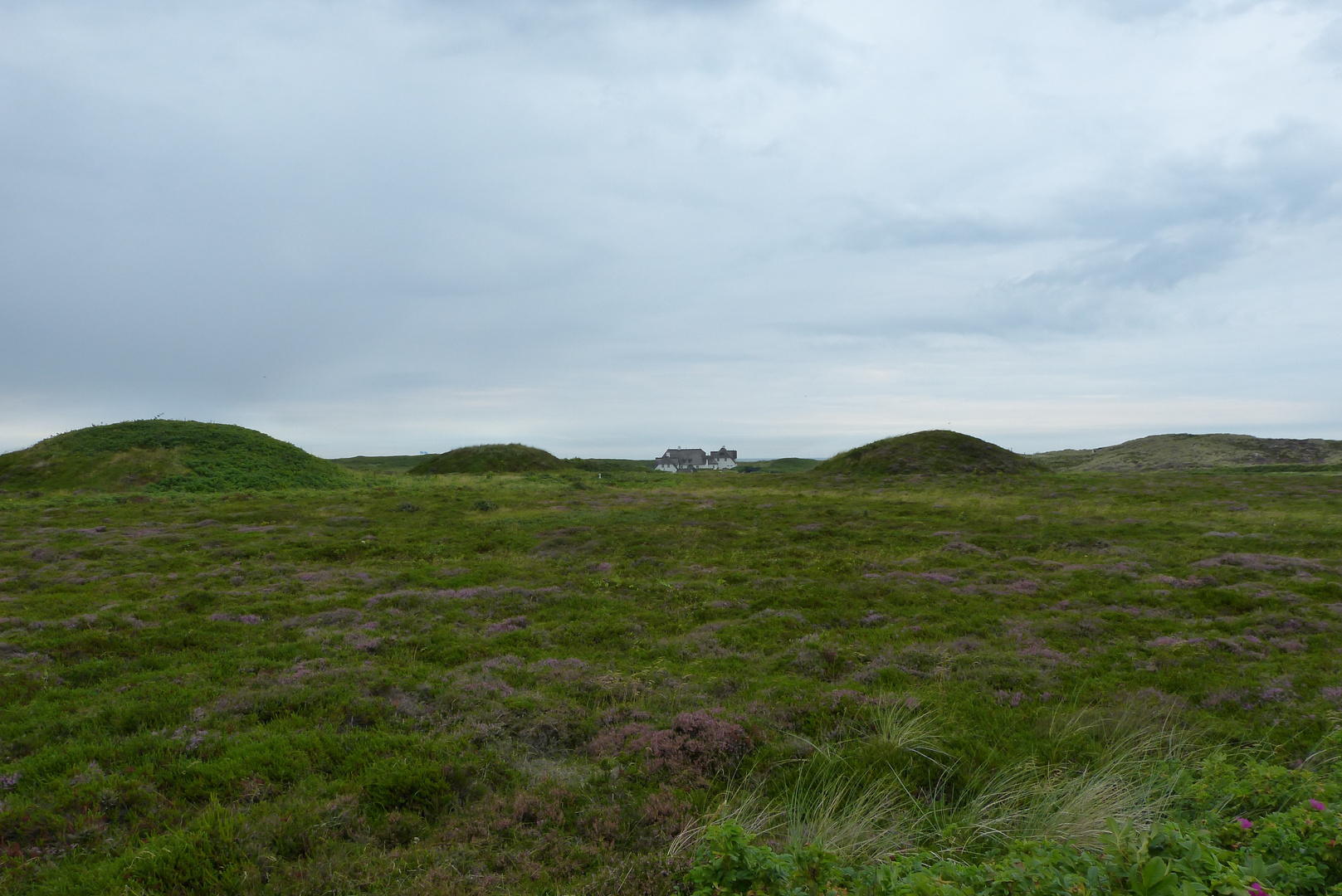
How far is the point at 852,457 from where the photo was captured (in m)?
73.4

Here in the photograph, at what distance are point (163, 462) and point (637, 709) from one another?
63.2 metres

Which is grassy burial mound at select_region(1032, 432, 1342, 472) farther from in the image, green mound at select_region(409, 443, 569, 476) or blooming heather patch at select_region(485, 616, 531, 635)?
blooming heather patch at select_region(485, 616, 531, 635)

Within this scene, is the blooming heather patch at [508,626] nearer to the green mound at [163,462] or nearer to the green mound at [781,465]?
the green mound at [163,462]

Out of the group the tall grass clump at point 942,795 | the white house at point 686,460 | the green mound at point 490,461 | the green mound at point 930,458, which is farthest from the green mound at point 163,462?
the white house at point 686,460

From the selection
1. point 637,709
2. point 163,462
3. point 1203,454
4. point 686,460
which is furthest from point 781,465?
point 637,709

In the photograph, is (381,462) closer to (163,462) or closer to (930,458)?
(163,462)

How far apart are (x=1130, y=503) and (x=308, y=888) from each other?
48.6m

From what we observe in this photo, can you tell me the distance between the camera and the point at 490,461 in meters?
80.1

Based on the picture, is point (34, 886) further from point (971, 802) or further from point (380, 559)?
point (380, 559)

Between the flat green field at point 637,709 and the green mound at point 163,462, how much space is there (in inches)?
1252

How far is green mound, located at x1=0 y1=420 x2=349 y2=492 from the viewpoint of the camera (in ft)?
168

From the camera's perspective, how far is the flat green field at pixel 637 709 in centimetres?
661

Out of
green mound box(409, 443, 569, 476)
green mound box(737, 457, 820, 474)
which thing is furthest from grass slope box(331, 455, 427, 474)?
green mound box(737, 457, 820, 474)

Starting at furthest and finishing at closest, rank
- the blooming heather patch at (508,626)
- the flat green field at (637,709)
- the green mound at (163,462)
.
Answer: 1. the green mound at (163,462)
2. the blooming heather patch at (508,626)
3. the flat green field at (637,709)
